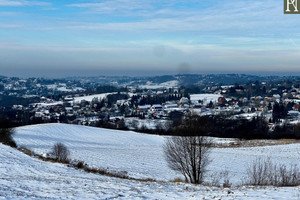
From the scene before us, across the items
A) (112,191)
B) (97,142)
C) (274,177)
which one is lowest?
(97,142)

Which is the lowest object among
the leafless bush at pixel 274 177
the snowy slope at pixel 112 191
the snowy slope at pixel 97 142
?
the snowy slope at pixel 97 142

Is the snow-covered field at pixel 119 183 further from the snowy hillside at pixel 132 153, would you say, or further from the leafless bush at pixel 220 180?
the leafless bush at pixel 220 180

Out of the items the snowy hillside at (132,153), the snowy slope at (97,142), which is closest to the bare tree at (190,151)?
the snowy hillside at (132,153)

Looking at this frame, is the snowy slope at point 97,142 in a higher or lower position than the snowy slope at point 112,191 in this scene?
lower

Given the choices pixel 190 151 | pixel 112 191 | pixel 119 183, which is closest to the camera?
pixel 112 191

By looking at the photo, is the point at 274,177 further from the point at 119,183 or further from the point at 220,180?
the point at 119,183

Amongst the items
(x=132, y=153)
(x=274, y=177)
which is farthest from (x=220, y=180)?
(x=132, y=153)

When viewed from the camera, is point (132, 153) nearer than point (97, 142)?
Yes

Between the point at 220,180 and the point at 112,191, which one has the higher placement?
the point at 112,191

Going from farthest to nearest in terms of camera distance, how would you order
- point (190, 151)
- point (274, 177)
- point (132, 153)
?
1. point (132, 153)
2. point (274, 177)
3. point (190, 151)

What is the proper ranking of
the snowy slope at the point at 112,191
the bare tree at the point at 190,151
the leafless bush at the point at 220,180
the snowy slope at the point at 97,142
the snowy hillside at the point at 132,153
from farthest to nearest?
the snowy slope at the point at 97,142, the snowy hillside at the point at 132,153, the bare tree at the point at 190,151, the leafless bush at the point at 220,180, the snowy slope at the point at 112,191

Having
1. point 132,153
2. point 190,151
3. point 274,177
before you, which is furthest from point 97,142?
point 274,177

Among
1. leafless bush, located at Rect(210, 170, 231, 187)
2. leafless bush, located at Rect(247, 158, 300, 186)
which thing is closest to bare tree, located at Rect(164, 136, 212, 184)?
leafless bush, located at Rect(210, 170, 231, 187)

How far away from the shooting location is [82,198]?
8.57m
